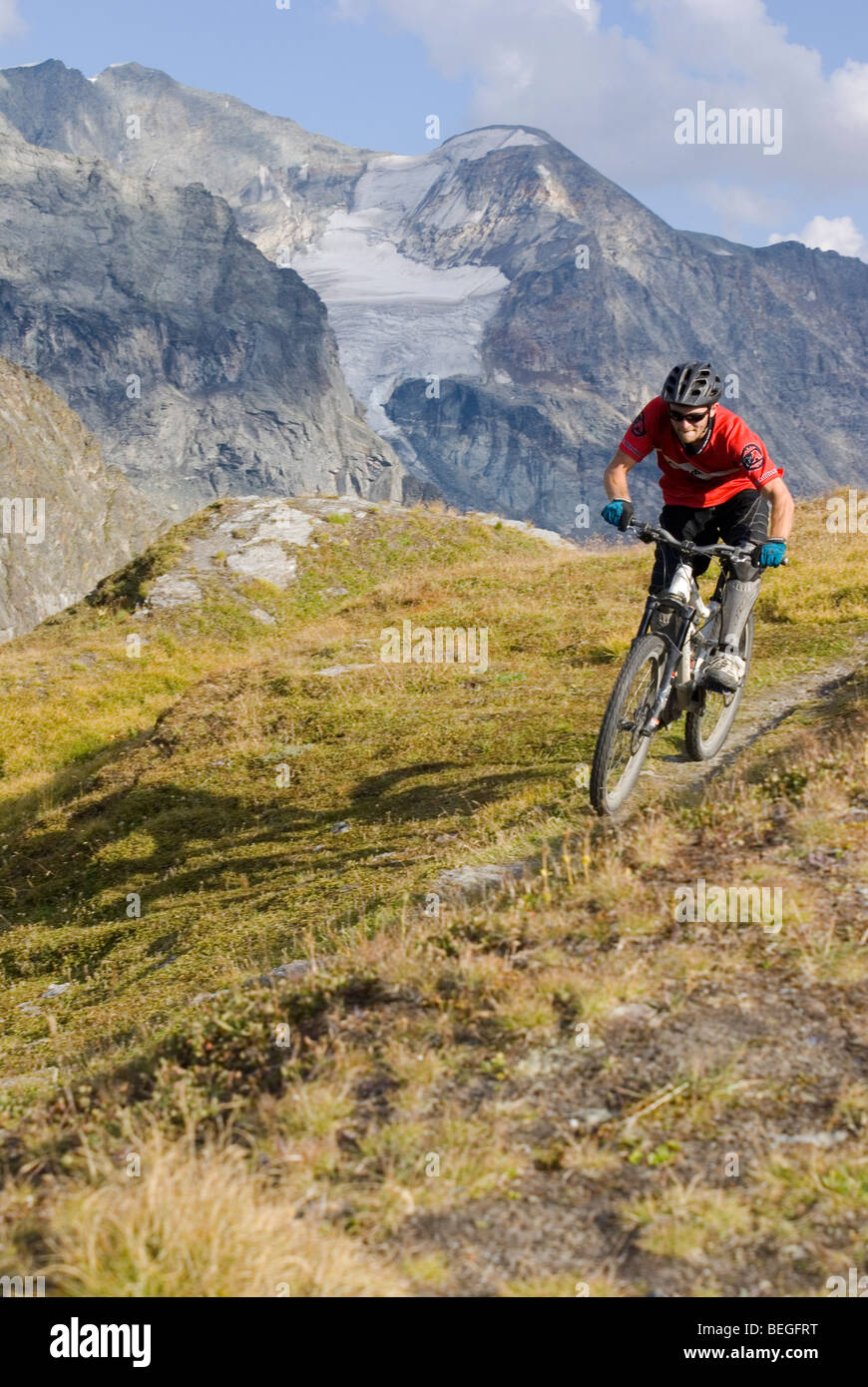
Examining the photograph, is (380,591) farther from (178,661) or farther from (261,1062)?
(261,1062)

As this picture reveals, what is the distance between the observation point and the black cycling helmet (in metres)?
9.39

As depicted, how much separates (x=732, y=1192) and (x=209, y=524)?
99.4 feet

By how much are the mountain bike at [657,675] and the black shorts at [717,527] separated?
16 centimetres

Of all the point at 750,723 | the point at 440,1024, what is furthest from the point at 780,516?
the point at 440,1024

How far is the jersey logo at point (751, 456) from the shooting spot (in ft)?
32.7

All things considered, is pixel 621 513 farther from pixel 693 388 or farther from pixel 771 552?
pixel 771 552

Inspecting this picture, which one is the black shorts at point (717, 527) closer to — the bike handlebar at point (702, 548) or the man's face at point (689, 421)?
the bike handlebar at point (702, 548)

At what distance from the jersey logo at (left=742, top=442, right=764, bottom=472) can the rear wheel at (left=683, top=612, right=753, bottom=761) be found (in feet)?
6.06

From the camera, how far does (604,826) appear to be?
955 cm

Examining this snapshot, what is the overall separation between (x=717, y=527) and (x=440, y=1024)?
21.6 ft

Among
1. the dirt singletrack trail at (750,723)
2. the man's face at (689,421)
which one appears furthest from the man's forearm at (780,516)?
the dirt singletrack trail at (750,723)

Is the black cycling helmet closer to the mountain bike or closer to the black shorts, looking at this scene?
the mountain bike

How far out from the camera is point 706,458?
10172mm

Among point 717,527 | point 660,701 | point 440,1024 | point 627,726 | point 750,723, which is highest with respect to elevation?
point 717,527
